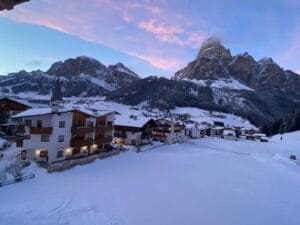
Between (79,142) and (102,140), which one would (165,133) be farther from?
(79,142)

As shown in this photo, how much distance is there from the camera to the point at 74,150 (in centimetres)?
3712

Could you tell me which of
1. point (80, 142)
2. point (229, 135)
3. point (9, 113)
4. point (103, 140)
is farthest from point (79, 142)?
point (229, 135)

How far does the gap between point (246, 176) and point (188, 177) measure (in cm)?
940

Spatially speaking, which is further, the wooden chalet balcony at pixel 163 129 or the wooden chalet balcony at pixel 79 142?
the wooden chalet balcony at pixel 163 129

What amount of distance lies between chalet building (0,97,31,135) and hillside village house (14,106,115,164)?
11.8 meters

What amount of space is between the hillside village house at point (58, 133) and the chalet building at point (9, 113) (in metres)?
11.8

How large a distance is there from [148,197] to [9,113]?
122 ft

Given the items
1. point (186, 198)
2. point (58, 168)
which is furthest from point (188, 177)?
point (58, 168)

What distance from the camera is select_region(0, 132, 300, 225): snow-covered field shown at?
18.5 meters

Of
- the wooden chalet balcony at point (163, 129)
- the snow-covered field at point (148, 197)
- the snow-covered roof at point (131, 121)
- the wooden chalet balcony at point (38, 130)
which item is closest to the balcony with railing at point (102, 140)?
the snow-covered field at point (148, 197)

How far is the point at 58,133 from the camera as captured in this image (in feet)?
112

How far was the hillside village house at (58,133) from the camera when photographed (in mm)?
32438

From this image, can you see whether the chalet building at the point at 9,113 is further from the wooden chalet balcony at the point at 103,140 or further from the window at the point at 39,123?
the wooden chalet balcony at the point at 103,140

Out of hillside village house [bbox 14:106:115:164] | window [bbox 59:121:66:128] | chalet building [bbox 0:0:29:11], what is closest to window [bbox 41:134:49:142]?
hillside village house [bbox 14:106:115:164]
